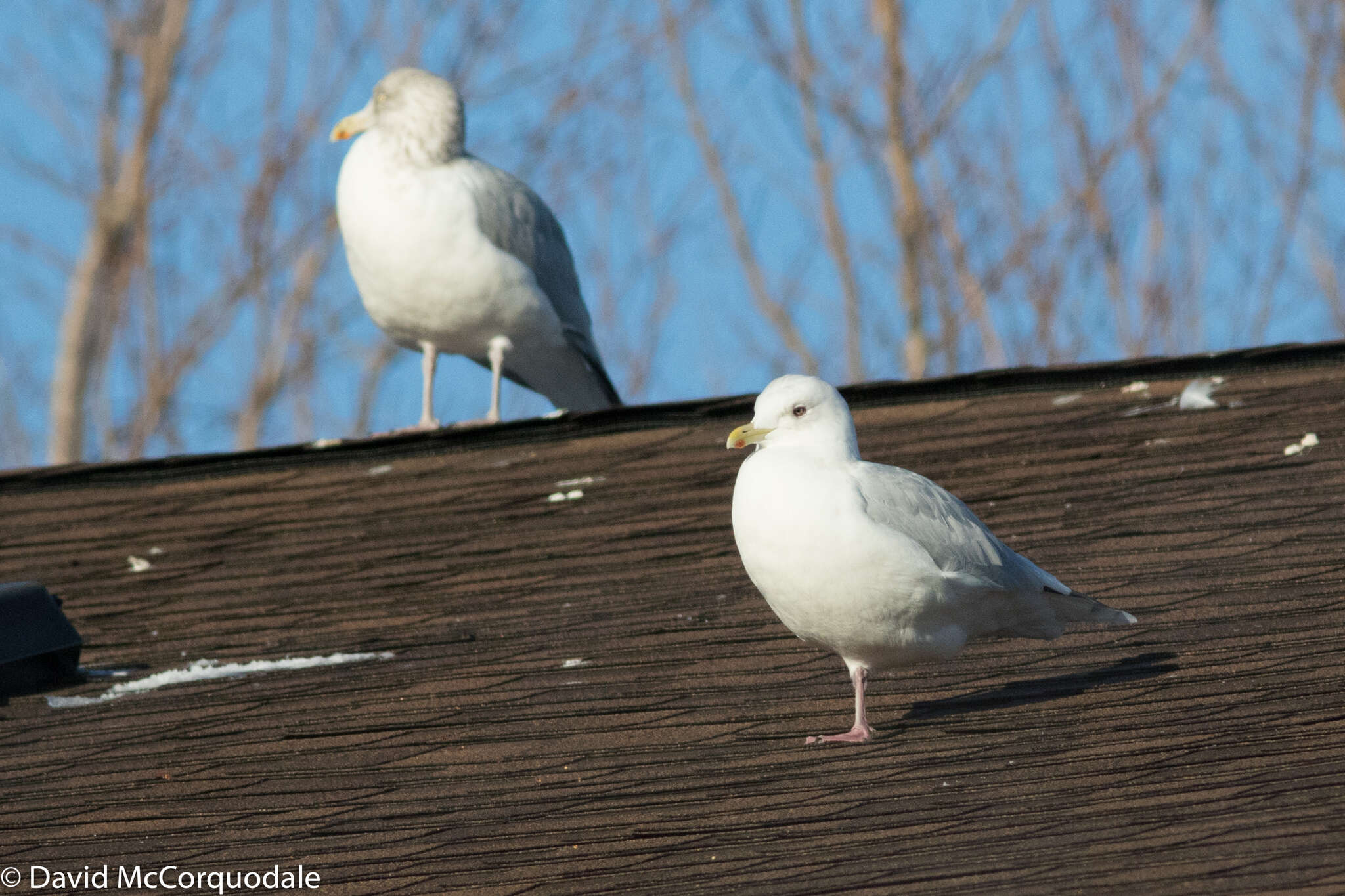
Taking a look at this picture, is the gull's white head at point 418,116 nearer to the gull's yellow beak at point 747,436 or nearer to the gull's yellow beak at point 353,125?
the gull's yellow beak at point 353,125

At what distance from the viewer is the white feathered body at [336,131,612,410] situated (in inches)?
282

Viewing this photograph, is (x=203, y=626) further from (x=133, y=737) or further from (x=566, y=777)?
(x=566, y=777)

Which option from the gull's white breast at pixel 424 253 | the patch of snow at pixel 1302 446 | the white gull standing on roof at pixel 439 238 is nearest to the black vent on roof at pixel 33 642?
the white gull standing on roof at pixel 439 238

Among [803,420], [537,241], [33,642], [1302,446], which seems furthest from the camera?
[537,241]

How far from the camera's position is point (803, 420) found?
3693mm

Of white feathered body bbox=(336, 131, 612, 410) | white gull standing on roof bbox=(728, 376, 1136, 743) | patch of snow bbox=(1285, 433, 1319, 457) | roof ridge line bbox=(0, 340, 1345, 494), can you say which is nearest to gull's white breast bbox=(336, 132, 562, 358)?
white feathered body bbox=(336, 131, 612, 410)

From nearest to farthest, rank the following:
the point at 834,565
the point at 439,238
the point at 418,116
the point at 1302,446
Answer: the point at 834,565 → the point at 1302,446 → the point at 439,238 → the point at 418,116

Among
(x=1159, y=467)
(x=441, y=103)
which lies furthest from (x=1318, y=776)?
(x=441, y=103)

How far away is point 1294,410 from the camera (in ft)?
18.9

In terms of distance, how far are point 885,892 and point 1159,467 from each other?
10.1ft

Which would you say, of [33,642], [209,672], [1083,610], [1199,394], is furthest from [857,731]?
[1199,394]

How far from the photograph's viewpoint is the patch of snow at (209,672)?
466 cm

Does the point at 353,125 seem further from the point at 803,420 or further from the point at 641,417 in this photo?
the point at 803,420

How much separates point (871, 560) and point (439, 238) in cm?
412
